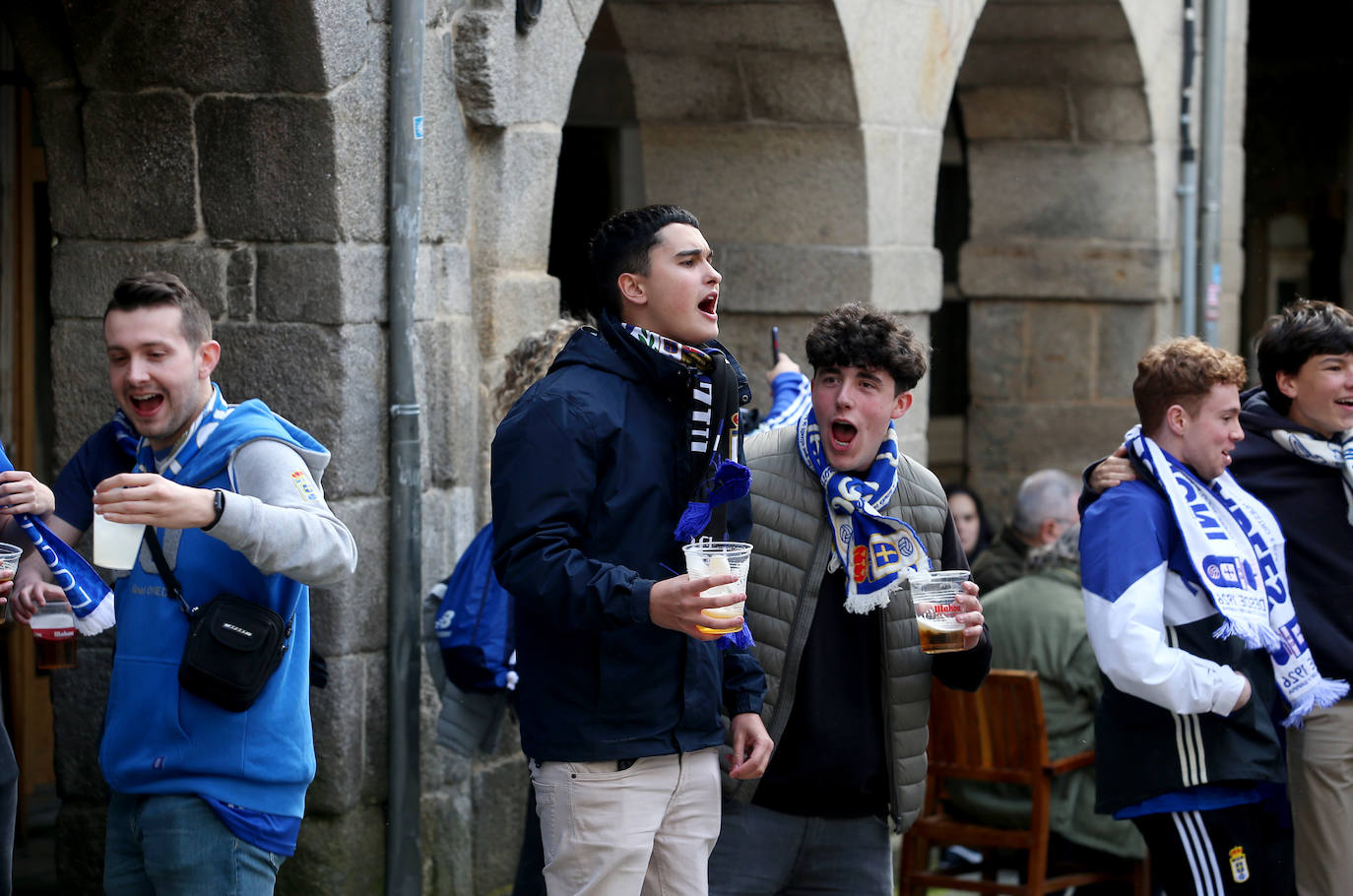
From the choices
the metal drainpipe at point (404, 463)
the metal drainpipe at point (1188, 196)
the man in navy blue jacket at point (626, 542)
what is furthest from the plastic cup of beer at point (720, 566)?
the metal drainpipe at point (1188, 196)

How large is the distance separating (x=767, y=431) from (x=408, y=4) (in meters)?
1.35

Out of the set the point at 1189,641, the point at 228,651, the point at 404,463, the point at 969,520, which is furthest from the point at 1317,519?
the point at 969,520

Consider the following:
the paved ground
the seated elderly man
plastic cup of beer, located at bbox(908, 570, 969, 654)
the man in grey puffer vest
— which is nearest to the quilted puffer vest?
the man in grey puffer vest

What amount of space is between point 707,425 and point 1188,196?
563cm

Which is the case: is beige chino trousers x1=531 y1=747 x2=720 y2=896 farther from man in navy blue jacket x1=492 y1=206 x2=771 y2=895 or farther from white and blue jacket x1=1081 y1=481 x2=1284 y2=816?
white and blue jacket x1=1081 y1=481 x2=1284 y2=816

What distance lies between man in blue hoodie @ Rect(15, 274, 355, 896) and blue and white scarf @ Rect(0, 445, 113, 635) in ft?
0.13

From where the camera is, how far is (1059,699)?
4.85 meters

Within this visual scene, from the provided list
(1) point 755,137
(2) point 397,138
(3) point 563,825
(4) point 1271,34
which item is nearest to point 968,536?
(1) point 755,137

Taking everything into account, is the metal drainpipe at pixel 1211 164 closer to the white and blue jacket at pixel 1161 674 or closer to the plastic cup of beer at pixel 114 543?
the white and blue jacket at pixel 1161 674

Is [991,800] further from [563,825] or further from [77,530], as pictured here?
[77,530]

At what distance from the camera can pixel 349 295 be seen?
3.99m

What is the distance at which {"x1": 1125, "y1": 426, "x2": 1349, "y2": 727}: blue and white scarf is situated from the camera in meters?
3.42

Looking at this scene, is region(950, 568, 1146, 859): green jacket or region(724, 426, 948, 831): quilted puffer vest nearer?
region(724, 426, 948, 831): quilted puffer vest

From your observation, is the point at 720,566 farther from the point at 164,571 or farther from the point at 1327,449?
the point at 1327,449
